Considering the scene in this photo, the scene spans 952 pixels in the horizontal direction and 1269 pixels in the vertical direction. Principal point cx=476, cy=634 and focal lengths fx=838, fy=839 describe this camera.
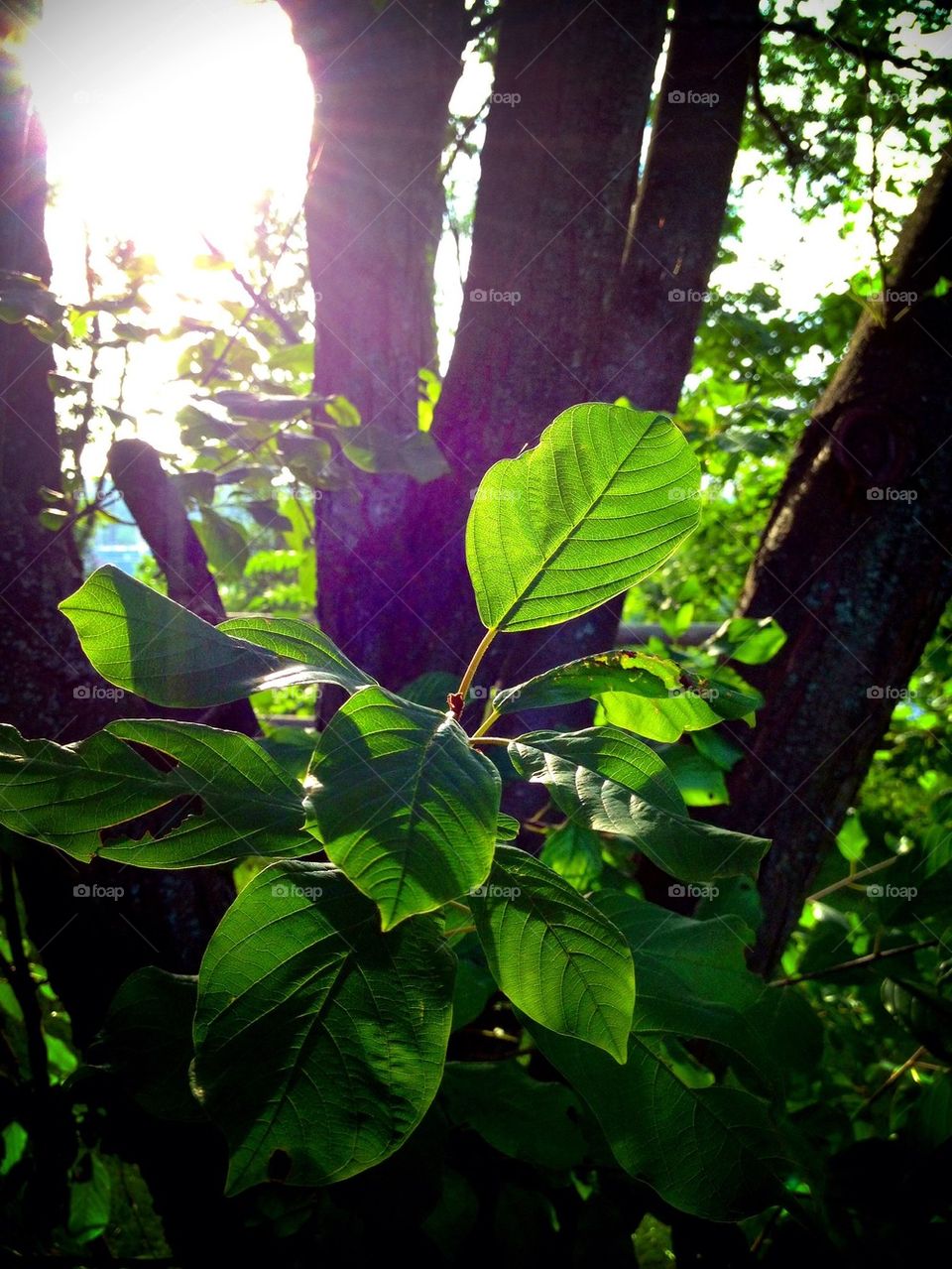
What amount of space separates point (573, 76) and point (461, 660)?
1.16 m

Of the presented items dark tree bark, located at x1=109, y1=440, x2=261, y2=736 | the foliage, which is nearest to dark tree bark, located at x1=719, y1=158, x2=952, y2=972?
the foliage

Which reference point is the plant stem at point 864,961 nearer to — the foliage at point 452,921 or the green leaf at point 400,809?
the foliage at point 452,921

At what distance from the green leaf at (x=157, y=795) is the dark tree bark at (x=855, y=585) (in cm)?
109

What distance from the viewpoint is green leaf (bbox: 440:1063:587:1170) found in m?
0.82

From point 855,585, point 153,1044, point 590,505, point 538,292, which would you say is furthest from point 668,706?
point 538,292

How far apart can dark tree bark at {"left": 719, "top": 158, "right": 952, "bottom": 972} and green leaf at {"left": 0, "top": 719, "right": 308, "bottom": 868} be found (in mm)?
1092

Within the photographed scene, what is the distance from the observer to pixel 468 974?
3.00ft

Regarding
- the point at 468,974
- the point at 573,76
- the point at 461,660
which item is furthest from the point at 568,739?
the point at 573,76

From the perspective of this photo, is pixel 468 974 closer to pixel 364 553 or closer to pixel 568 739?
pixel 568 739

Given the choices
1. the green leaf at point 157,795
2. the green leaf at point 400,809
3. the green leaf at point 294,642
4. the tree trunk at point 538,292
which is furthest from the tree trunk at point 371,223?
the green leaf at point 400,809

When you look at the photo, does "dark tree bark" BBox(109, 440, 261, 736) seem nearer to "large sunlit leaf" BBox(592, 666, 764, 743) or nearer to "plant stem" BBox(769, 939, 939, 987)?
"large sunlit leaf" BBox(592, 666, 764, 743)

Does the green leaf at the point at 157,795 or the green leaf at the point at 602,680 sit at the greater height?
Result: the green leaf at the point at 602,680

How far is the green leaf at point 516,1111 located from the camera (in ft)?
2.68

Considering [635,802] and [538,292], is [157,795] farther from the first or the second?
[538,292]
